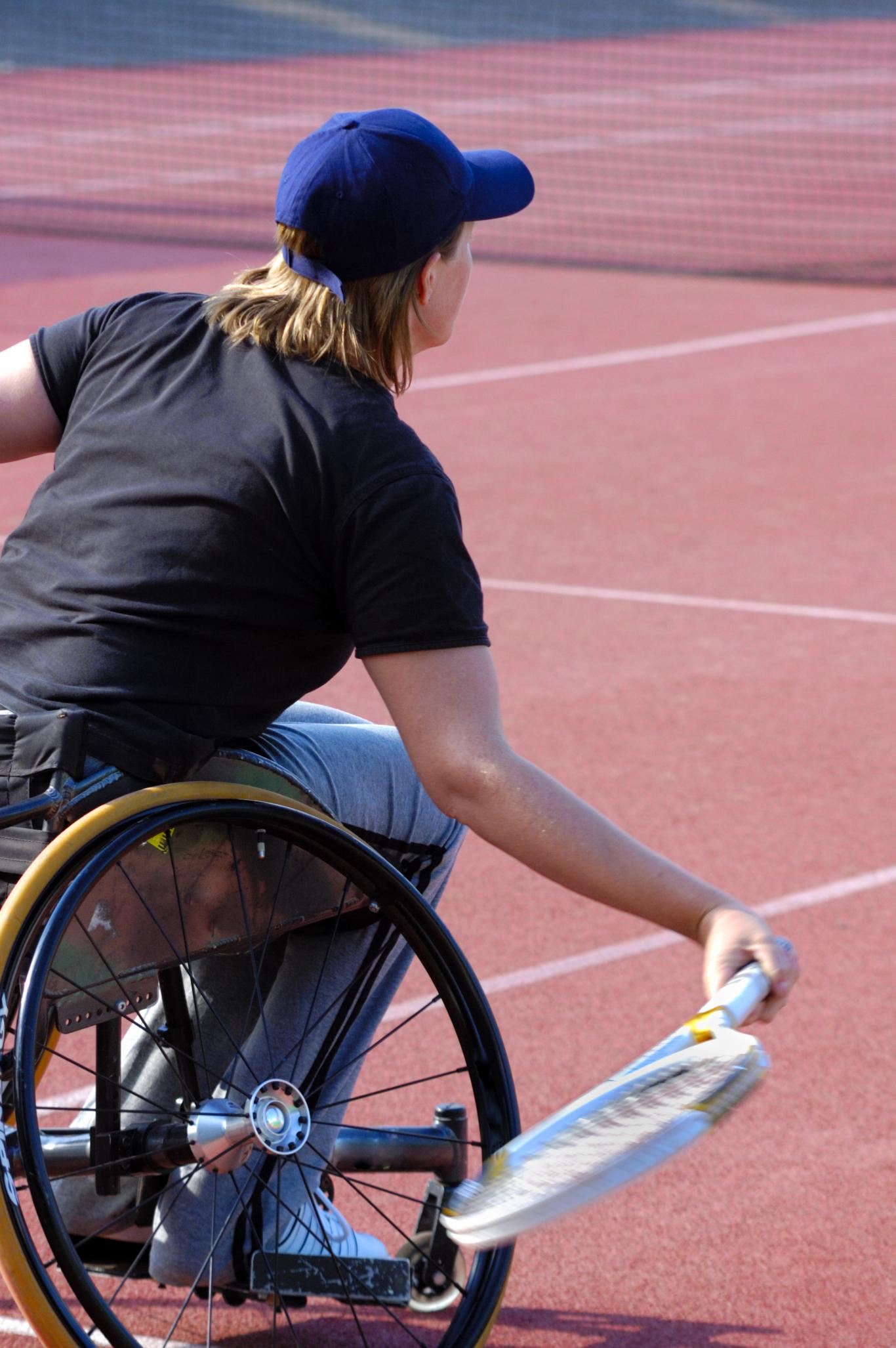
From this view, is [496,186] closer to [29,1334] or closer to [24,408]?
[24,408]

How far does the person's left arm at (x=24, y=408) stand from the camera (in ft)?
9.14

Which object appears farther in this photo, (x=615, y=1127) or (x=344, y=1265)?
(x=344, y=1265)

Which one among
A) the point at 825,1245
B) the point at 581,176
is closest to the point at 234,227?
the point at 581,176

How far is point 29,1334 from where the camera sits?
9.27ft

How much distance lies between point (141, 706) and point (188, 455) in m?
0.31

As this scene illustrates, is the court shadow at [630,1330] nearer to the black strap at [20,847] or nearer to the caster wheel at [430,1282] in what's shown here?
the caster wheel at [430,1282]

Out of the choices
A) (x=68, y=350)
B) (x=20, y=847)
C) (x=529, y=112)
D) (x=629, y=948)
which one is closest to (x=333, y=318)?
(x=68, y=350)

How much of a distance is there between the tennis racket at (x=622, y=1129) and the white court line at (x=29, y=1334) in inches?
32.6

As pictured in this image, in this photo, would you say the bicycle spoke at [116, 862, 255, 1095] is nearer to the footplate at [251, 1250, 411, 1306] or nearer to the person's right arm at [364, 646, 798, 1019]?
the footplate at [251, 1250, 411, 1306]

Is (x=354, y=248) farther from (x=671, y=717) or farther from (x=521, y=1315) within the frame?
(x=671, y=717)

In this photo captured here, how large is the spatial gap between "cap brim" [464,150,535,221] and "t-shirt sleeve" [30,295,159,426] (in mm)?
479

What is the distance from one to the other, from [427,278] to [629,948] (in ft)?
6.49

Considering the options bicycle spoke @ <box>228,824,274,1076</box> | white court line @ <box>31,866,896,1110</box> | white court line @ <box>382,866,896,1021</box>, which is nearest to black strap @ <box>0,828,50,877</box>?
bicycle spoke @ <box>228,824,274,1076</box>

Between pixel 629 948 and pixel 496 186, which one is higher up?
pixel 496 186
